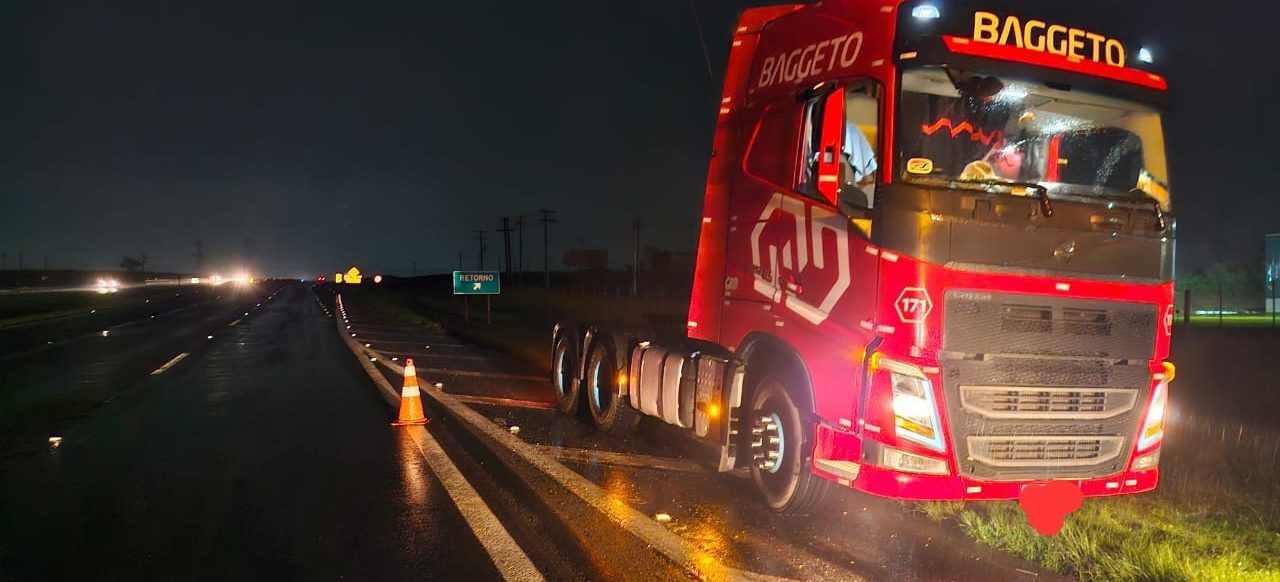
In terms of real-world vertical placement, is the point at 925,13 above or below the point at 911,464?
above

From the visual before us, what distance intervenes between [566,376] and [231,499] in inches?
203

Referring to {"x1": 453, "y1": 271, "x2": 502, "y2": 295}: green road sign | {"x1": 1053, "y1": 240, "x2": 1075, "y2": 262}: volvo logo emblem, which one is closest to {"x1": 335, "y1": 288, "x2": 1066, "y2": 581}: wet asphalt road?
{"x1": 1053, "y1": 240, "x2": 1075, "y2": 262}: volvo logo emblem

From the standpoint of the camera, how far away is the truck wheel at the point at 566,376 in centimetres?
1070

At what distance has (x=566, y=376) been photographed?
36.8ft

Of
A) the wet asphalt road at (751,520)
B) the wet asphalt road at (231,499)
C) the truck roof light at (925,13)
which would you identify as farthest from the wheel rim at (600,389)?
the truck roof light at (925,13)

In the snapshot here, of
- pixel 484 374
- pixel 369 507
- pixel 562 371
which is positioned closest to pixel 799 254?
pixel 369 507

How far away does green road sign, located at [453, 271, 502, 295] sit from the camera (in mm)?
26719

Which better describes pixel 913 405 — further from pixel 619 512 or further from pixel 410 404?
pixel 410 404

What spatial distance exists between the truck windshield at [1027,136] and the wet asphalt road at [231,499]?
372cm

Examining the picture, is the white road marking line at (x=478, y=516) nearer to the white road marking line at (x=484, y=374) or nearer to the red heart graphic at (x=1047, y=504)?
the red heart graphic at (x=1047, y=504)

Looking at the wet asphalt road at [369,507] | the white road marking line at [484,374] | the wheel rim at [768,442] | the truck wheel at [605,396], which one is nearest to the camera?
the wet asphalt road at [369,507]

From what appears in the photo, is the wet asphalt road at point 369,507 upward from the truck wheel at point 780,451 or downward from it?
downward

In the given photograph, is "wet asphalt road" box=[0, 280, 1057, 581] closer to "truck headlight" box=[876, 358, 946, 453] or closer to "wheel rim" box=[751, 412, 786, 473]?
"wheel rim" box=[751, 412, 786, 473]

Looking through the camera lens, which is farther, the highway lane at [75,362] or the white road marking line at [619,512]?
the highway lane at [75,362]
